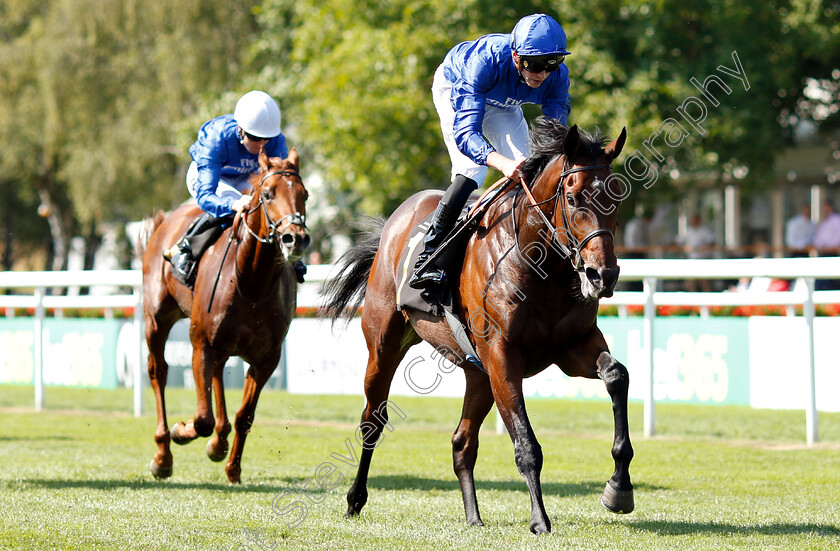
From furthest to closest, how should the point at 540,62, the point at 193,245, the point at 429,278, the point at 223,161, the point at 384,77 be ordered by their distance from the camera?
1. the point at 384,77
2. the point at 223,161
3. the point at 193,245
4. the point at 429,278
5. the point at 540,62

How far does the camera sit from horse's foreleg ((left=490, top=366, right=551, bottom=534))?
169 inches

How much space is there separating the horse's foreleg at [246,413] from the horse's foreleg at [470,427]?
67.2 inches

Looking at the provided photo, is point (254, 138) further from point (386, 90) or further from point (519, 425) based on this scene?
point (386, 90)

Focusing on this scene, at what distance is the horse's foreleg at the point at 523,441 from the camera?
4301mm

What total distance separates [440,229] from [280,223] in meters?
1.20

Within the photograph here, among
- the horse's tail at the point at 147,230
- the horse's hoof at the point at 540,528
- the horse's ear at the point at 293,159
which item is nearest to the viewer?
the horse's hoof at the point at 540,528

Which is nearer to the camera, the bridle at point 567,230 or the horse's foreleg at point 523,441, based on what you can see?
the bridle at point 567,230

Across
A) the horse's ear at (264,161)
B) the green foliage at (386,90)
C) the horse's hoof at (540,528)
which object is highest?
the green foliage at (386,90)

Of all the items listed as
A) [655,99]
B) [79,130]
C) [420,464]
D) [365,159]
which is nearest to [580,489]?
[420,464]

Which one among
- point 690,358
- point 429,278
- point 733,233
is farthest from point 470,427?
point 733,233

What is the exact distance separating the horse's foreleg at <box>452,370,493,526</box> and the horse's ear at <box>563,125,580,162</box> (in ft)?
4.37

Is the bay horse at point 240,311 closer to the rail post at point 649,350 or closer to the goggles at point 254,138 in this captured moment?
the goggles at point 254,138

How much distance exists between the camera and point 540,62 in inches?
187

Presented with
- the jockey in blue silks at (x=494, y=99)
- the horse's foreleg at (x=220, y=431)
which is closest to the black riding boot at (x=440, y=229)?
the jockey in blue silks at (x=494, y=99)
